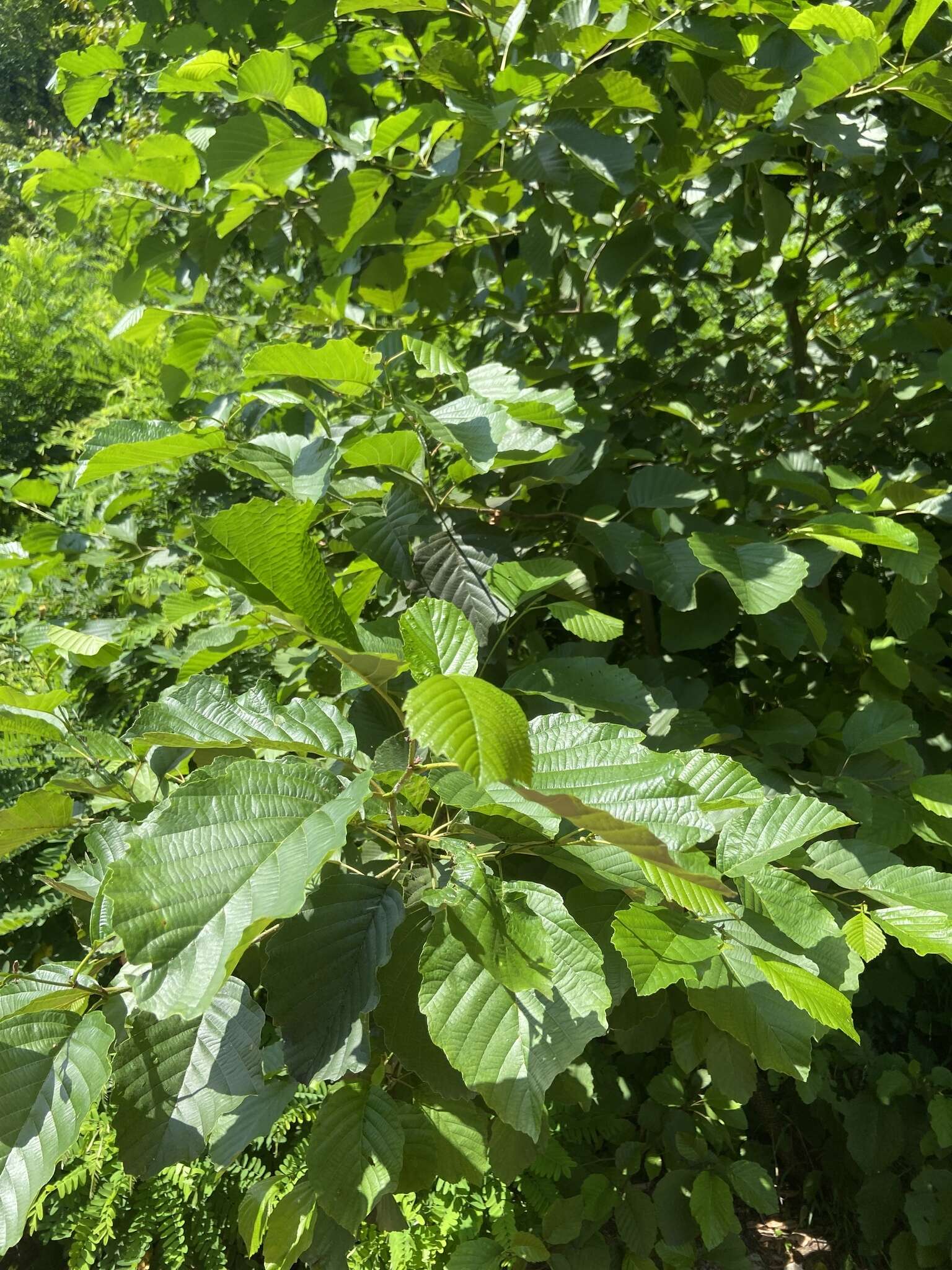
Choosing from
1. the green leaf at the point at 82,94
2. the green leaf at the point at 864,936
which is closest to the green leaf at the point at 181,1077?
the green leaf at the point at 864,936

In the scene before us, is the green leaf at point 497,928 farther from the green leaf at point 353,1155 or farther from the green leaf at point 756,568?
the green leaf at point 756,568

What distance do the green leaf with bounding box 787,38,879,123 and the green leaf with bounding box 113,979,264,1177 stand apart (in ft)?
4.50

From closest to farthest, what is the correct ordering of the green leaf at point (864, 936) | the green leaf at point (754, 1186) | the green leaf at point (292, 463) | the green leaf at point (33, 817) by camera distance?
the green leaf at point (33, 817) < the green leaf at point (864, 936) < the green leaf at point (292, 463) < the green leaf at point (754, 1186)

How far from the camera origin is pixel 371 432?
116 centimetres

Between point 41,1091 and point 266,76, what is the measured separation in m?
1.42

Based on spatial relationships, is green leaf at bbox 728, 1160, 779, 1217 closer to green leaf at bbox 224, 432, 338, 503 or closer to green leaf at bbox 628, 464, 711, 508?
green leaf at bbox 628, 464, 711, 508

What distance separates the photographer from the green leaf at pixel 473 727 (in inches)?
21.1

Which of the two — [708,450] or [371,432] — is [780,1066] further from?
[708,450]

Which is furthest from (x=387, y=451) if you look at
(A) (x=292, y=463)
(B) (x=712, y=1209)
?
(B) (x=712, y=1209)

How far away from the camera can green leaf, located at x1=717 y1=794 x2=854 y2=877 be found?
2.57 ft

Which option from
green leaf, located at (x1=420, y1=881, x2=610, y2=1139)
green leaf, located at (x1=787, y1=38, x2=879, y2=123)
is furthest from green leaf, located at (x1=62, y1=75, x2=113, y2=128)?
green leaf, located at (x1=420, y1=881, x2=610, y2=1139)

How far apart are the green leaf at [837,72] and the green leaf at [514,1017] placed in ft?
3.94

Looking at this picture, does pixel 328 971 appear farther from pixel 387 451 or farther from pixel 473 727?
pixel 387 451

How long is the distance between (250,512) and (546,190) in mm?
1145
